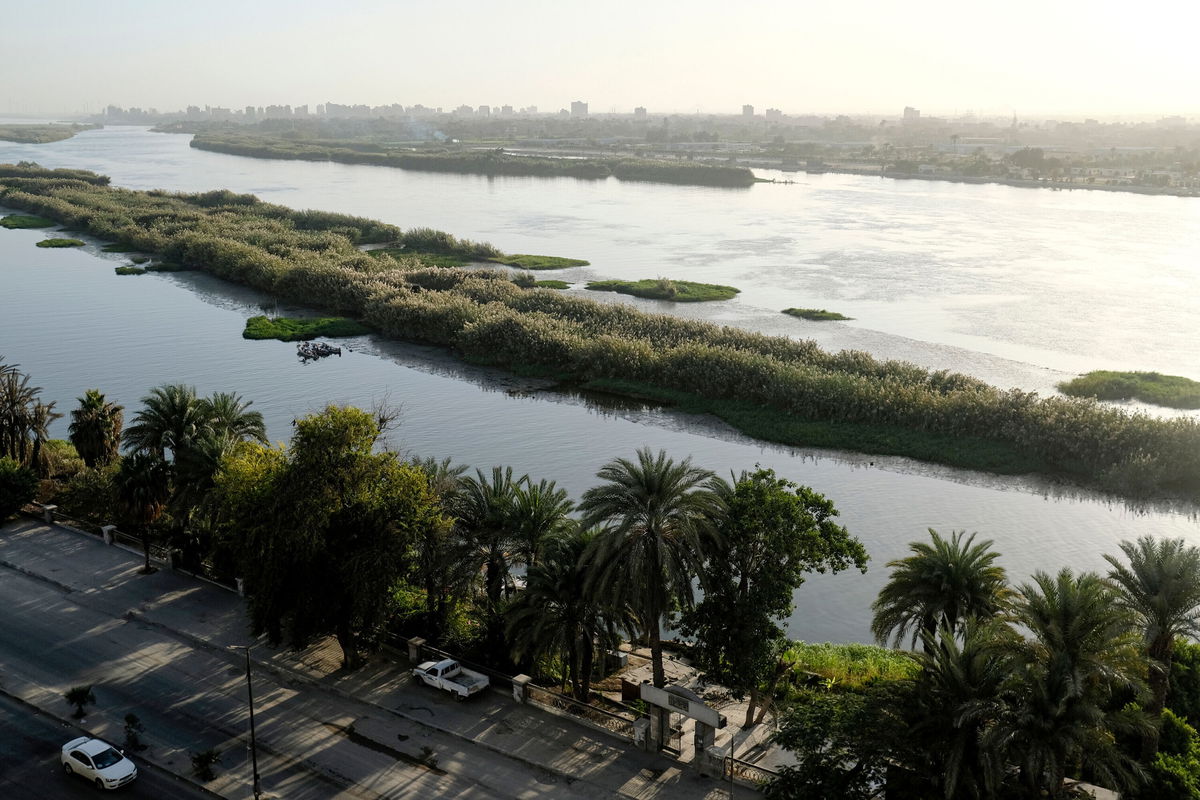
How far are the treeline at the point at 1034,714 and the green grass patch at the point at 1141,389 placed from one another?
132ft

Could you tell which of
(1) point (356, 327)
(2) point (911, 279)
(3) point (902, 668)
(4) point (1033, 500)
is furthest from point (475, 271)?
(3) point (902, 668)

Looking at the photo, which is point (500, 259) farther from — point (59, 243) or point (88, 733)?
point (88, 733)

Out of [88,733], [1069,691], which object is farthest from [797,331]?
[88,733]

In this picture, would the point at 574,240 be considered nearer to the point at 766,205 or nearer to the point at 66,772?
the point at 766,205

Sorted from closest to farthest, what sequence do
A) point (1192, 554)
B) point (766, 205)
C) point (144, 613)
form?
point (1192, 554) < point (144, 613) < point (766, 205)

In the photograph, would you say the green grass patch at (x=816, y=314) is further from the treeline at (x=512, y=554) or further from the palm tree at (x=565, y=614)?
the palm tree at (x=565, y=614)

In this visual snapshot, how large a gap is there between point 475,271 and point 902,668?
7071cm

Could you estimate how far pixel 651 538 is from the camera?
2700cm

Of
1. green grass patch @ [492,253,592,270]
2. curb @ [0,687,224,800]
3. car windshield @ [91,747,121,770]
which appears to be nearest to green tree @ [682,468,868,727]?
curb @ [0,687,224,800]

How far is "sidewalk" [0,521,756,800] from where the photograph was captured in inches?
998

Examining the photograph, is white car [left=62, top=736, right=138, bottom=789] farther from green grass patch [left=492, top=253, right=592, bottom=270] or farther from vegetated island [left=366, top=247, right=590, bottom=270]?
green grass patch [left=492, top=253, right=592, bottom=270]

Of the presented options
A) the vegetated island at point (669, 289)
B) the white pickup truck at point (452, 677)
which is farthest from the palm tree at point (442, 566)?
the vegetated island at point (669, 289)

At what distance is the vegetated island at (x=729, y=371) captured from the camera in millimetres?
51312

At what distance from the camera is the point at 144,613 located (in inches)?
1335
